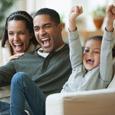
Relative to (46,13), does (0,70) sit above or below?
below

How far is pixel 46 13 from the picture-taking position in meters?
2.22

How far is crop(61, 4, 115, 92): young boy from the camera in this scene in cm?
182

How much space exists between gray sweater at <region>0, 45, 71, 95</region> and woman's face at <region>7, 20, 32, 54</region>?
0.15m

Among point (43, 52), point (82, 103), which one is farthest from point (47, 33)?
point (82, 103)

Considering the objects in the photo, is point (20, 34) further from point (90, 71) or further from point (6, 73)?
point (90, 71)

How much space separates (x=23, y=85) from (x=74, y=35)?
0.45 metres

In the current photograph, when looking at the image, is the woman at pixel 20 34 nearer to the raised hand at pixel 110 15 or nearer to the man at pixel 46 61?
the man at pixel 46 61

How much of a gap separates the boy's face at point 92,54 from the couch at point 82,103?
0.32 metres

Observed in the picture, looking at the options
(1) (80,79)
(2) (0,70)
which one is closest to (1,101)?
(2) (0,70)

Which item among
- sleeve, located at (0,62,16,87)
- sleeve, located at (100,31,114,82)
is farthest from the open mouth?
sleeve, located at (0,62,16,87)

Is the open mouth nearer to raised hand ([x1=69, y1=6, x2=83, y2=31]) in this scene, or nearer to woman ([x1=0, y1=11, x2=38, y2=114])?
raised hand ([x1=69, y1=6, x2=83, y2=31])

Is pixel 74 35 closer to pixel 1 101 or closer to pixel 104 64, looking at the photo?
pixel 104 64

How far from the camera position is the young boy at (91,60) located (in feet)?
5.98

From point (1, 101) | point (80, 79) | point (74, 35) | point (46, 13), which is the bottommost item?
point (1, 101)
